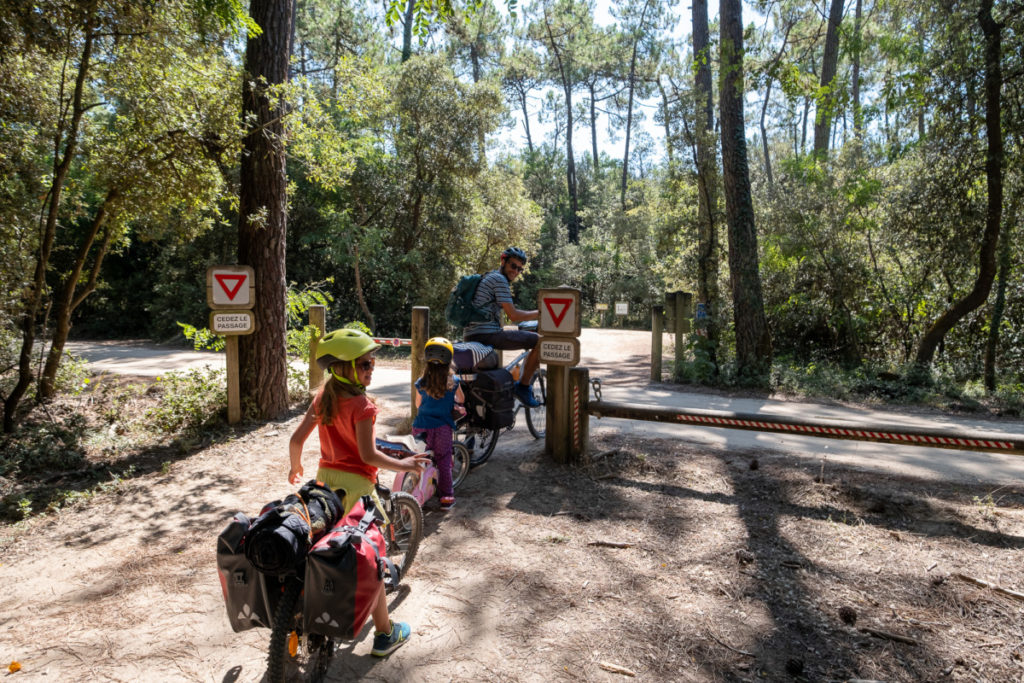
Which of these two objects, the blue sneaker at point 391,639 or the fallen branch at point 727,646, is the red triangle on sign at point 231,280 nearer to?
the blue sneaker at point 391,639

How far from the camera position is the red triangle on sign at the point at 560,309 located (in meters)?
5.76

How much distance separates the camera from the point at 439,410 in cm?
475

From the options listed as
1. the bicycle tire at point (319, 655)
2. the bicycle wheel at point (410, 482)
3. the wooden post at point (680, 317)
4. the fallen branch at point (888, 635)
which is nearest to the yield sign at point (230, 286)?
the bicycle wheel at point (410, 482)

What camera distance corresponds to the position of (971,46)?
32.8ft

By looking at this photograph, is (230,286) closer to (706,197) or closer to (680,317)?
(680,317)

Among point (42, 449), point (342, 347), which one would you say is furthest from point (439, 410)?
point (42, 449)

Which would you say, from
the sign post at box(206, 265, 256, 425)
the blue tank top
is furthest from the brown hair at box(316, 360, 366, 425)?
the sign post at box(206, 265, 256, 425)

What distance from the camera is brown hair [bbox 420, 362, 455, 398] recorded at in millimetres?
4613

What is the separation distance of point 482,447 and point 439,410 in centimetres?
136

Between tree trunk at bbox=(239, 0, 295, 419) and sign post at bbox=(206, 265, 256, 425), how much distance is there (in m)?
0.17

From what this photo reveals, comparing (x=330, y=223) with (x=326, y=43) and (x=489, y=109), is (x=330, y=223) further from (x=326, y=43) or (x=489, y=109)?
(x=326, y=43)

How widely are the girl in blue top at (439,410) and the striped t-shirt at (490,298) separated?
1.14 metres

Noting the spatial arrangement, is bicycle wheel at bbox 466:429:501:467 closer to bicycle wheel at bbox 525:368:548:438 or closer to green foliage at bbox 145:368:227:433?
bicycle wheel at bbox 525:368:548:438

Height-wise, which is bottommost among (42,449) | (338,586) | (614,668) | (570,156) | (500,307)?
(614,668)
